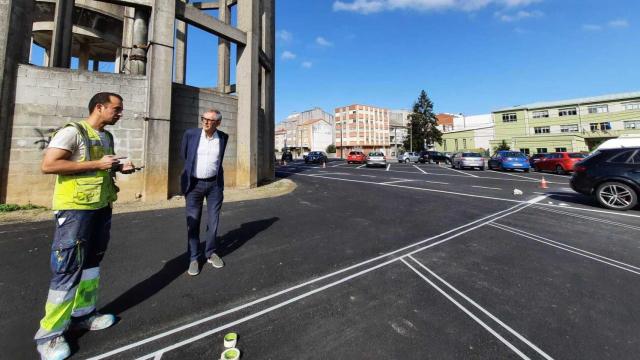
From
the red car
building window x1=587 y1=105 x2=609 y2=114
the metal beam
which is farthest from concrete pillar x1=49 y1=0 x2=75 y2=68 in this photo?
building window x1=587 y1=105 x2=609 y2=114

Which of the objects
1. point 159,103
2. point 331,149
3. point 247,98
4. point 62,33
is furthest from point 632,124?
point 62,33

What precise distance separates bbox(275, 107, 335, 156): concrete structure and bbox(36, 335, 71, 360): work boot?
290ft

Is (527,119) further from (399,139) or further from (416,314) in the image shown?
(416,314)

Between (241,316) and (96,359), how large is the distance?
→ 970mm

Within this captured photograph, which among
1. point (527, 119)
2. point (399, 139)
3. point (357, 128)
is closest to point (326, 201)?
point (527, 119)

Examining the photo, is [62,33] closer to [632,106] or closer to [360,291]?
[360,291]

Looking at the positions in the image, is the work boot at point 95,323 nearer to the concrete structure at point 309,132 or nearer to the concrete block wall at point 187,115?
the concrete block wall at point 187,115

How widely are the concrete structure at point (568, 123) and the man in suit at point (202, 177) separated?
56.8 m

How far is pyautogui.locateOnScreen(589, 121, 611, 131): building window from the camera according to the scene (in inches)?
1672

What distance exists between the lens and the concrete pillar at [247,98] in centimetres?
1077

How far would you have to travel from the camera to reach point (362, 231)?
4961mm

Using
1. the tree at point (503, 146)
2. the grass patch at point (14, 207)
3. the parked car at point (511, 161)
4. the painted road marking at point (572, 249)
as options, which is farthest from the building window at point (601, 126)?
the grass patch at point (14, 207)

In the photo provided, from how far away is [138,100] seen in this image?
7.87m

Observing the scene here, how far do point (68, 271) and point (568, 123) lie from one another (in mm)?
62977
